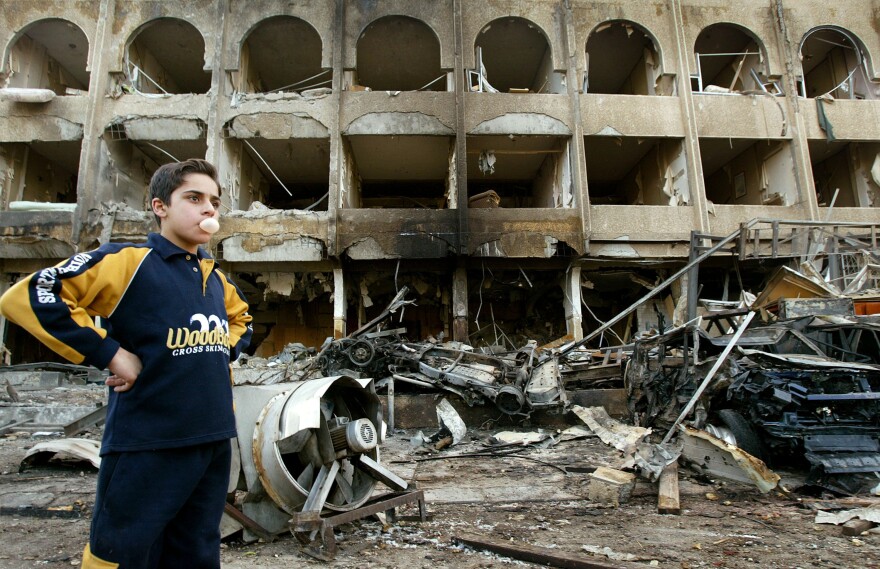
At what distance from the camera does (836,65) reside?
15.9m

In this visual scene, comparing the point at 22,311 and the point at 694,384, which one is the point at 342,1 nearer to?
the point at 694,384

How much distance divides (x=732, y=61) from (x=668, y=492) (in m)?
16.7

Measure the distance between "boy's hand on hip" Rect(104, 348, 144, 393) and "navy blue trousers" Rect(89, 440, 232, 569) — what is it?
0.22 m

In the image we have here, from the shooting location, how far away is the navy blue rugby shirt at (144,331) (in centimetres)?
150

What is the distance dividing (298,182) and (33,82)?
25.7 ft

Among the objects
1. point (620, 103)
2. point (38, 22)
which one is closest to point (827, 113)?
point (620, 103)

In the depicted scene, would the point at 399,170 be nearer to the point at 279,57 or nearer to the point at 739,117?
the point at 279,57

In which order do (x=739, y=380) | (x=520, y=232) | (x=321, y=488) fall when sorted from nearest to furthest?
(x=321, y=488) → (x=739, y=380) → (x=520, y=232)

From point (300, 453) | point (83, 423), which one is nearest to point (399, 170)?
point (83, 423)

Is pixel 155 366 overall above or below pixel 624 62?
below

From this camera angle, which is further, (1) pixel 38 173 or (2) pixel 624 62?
(2) pixel 624 62

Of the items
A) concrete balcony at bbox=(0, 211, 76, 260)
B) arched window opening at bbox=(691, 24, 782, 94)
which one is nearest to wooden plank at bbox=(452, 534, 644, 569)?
concrete balcony at bbox=(0, 211, 76, 260)

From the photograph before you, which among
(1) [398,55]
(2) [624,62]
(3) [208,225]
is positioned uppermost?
(2) [624,62]

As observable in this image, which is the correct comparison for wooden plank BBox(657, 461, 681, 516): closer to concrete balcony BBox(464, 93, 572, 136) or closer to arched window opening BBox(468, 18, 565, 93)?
concrete balcony BBox(464, 93, 572, 136)
